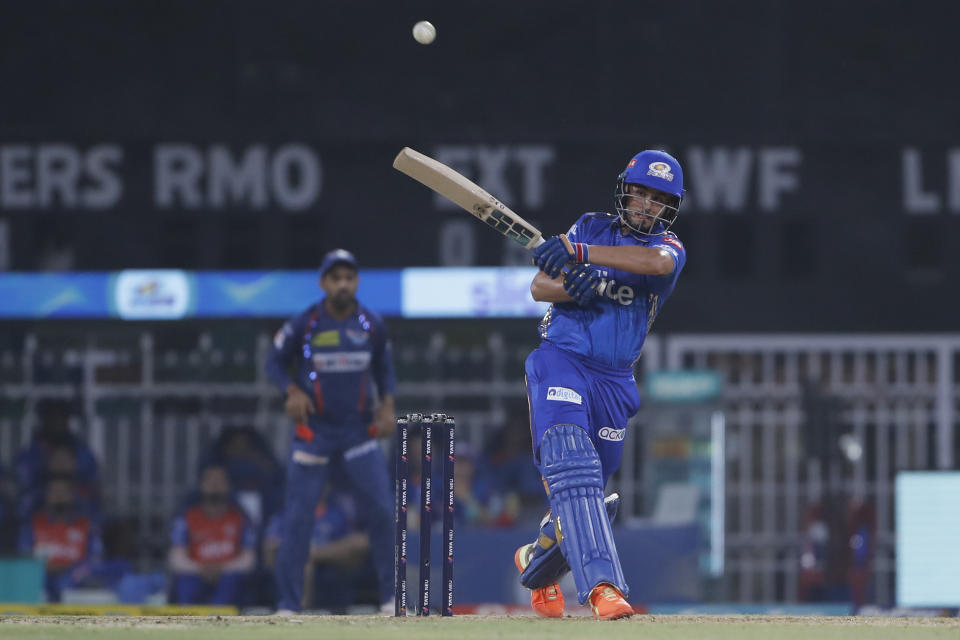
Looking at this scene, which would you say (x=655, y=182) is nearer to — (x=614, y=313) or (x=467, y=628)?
(x=614, y=313)

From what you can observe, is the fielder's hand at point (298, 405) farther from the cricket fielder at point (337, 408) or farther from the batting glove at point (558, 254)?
the batting glove at point (558, 254)

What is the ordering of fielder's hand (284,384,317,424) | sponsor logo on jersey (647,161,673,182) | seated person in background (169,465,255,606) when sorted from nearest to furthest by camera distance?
sponsor logo on jersey (647,161,673,182) < fielder's hand (284,384,317,424) < seated person in background (169,465,255,606)

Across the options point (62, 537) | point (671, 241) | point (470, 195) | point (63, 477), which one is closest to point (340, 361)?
point (470, 195)

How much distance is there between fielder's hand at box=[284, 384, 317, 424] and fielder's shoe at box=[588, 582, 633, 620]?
10.6 feet

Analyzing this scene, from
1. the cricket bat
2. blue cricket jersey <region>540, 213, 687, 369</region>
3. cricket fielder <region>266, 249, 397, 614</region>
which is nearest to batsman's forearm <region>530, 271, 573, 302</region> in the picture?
blue cricket jersey <region>540, 213, 687, 369</region>

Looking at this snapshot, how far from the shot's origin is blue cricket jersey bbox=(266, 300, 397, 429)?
33.7ft

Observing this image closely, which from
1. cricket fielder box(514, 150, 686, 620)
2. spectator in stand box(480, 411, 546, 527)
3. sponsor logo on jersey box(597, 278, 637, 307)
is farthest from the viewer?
spectator in stand box(480, 411, 546, 527)

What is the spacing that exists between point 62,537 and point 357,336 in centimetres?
412

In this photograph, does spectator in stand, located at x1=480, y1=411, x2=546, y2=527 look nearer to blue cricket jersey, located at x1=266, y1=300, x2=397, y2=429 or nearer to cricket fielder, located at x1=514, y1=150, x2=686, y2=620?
blue cricket jersey, located at x1=266, y1=300, x2=397, y2=429

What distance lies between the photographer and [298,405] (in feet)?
33.2

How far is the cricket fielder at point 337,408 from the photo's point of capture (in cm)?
1018

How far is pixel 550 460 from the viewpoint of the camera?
744 centimetres

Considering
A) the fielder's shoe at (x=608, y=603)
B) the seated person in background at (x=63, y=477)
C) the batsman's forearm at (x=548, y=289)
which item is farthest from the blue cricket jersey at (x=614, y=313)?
the seated person in background at (x=63, y=477)

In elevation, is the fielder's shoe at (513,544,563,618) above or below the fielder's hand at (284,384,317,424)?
below
